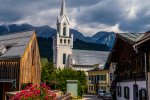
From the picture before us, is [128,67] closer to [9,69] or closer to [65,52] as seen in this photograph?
[9,69]

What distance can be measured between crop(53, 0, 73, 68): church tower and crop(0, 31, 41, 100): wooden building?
262ft

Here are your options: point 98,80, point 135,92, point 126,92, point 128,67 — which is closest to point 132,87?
point 135,92

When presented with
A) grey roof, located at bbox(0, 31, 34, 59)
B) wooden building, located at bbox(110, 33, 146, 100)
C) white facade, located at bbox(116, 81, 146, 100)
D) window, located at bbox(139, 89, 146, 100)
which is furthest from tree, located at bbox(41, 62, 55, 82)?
window, located at bbox(139, 89, 146, 100)

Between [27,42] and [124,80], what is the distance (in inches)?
460

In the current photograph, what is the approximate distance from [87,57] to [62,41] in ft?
35.4

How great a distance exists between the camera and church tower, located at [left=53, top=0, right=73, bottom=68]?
121m

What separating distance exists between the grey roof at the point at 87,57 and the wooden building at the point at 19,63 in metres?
78.2

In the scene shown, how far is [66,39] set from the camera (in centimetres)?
12350

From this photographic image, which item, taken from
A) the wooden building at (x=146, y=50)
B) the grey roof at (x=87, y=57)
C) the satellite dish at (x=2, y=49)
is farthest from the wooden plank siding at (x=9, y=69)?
the grey roof at (x=87, y=57)

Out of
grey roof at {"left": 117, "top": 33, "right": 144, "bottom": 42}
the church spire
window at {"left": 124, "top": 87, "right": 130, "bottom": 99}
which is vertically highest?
the church spire

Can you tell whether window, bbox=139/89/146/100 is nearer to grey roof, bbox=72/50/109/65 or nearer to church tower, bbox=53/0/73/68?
grey roof, bbox=72/50/109/65

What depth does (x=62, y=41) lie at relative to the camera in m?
123

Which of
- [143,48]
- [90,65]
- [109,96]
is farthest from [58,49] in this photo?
[143,48]

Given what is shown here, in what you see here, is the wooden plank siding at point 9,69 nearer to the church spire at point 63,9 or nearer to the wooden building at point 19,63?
the wooden building at point 19,63
